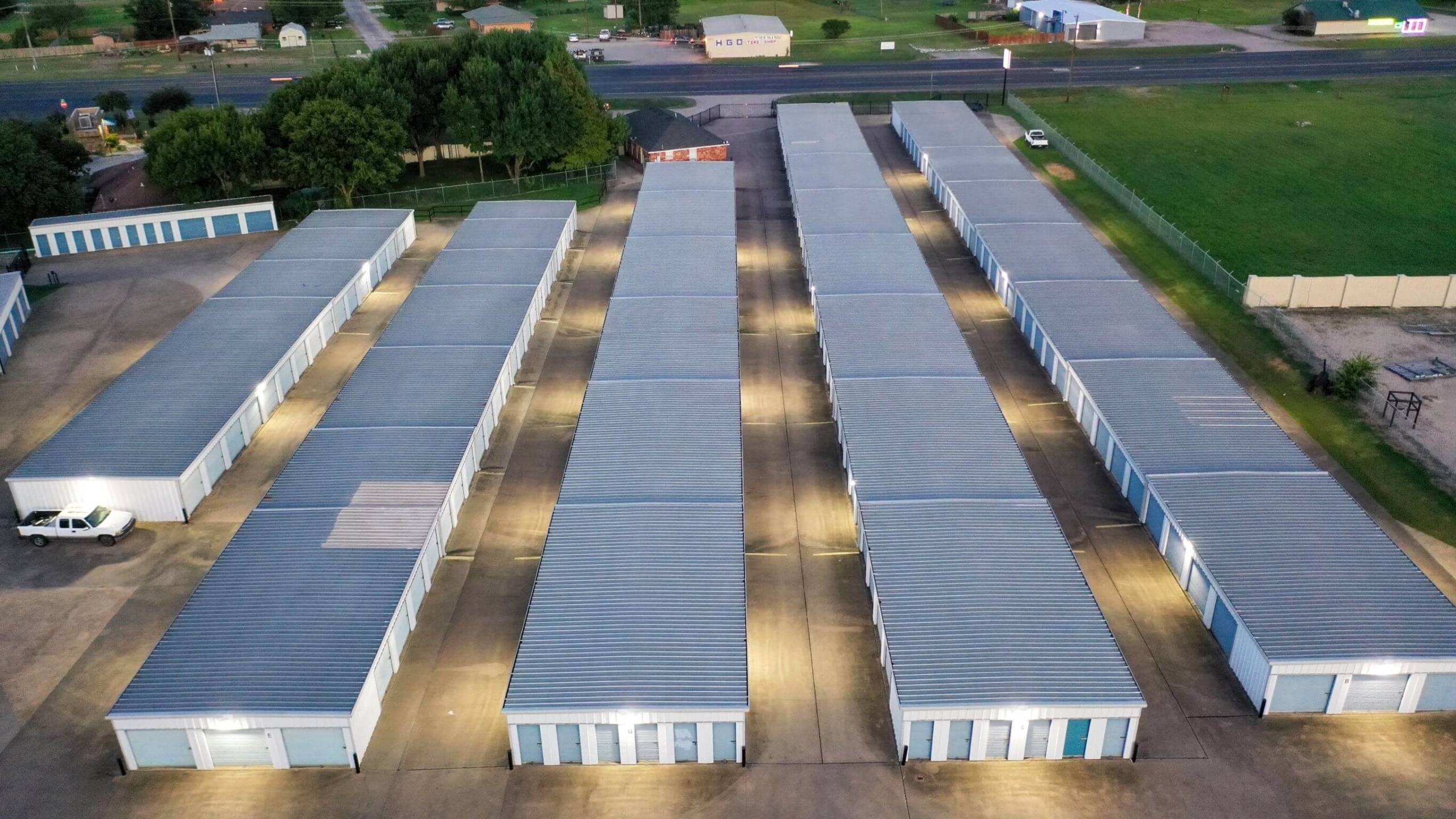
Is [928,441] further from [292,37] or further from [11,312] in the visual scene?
[292,37]

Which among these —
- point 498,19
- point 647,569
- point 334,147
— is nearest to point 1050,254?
point 647,569

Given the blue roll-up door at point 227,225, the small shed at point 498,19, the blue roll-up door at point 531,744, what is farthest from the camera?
the small shed at point 498,19

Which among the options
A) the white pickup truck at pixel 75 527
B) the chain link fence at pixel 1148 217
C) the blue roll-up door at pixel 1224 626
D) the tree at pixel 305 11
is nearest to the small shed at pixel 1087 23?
the chain link fence at pixel 1148 217

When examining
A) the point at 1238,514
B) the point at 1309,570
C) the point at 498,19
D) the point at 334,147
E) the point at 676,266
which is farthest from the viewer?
the point at 498,19

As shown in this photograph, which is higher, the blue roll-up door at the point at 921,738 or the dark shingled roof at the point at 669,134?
the dark shingled roof at the point at 669,134

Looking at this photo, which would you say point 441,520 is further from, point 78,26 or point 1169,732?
point 78,26

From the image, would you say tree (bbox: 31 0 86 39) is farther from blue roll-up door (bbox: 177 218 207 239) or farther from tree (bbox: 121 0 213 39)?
blue roll-up door (bbox: 177 218 207 239)

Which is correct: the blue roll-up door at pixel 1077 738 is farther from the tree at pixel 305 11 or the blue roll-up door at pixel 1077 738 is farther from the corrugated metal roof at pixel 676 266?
the tree at pixel 305 11
